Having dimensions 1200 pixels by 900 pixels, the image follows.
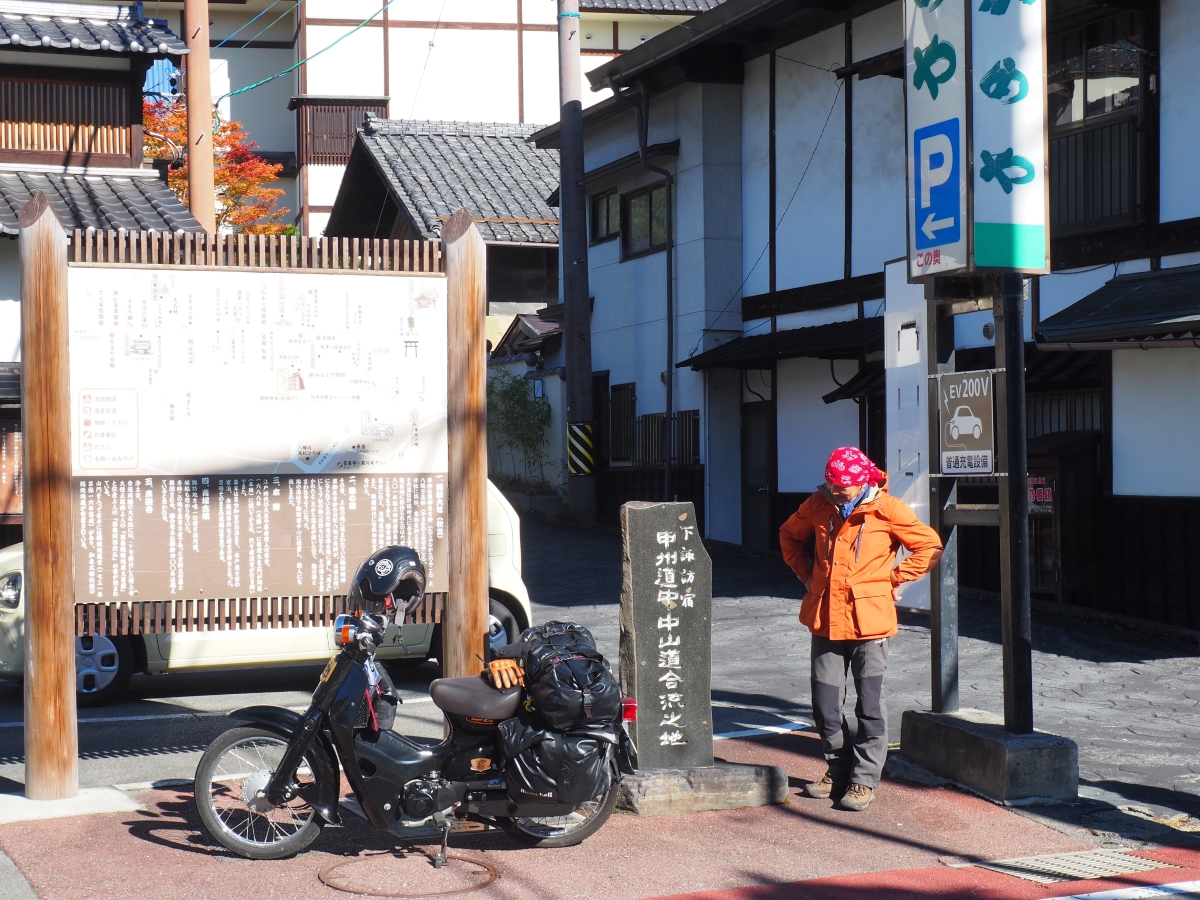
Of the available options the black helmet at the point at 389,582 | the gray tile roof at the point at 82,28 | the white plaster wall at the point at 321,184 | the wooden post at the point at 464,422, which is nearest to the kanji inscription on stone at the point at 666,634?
the wooden post at the point at 464,422

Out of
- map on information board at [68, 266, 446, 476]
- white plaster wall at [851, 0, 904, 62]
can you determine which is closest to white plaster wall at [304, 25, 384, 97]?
white plaster wall at [851, 0, 904, 62]

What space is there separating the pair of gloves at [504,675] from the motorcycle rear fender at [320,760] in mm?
779

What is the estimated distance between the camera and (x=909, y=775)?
7.39 meters

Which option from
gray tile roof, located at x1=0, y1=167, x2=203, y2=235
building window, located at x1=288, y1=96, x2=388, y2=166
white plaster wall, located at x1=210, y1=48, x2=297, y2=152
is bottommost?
gray tile roof, located at x1=0, y1=167, x2=203, y2=235

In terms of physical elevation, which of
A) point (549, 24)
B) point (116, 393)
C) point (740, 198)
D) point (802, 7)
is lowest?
point (116, 393)

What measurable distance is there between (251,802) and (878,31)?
552 inches

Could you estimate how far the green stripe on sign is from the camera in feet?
23.0

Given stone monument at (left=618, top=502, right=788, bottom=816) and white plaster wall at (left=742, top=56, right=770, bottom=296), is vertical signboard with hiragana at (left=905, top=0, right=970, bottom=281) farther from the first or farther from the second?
white plaster wall at (left=742, top=56, right=770, bottom=296)

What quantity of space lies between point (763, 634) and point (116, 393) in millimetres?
7564

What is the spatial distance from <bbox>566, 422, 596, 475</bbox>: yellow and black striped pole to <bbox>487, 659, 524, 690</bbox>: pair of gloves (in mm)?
16110

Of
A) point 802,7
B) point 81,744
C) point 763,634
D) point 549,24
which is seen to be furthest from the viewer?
point 549,24

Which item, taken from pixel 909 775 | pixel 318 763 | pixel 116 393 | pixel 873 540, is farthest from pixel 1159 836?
pixel 116 393

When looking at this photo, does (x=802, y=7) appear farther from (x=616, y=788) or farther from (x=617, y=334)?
(x=616, y=788)

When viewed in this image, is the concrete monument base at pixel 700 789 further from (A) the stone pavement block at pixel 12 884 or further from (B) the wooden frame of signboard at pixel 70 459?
(A) the stone pavement block at pixel 12 884
